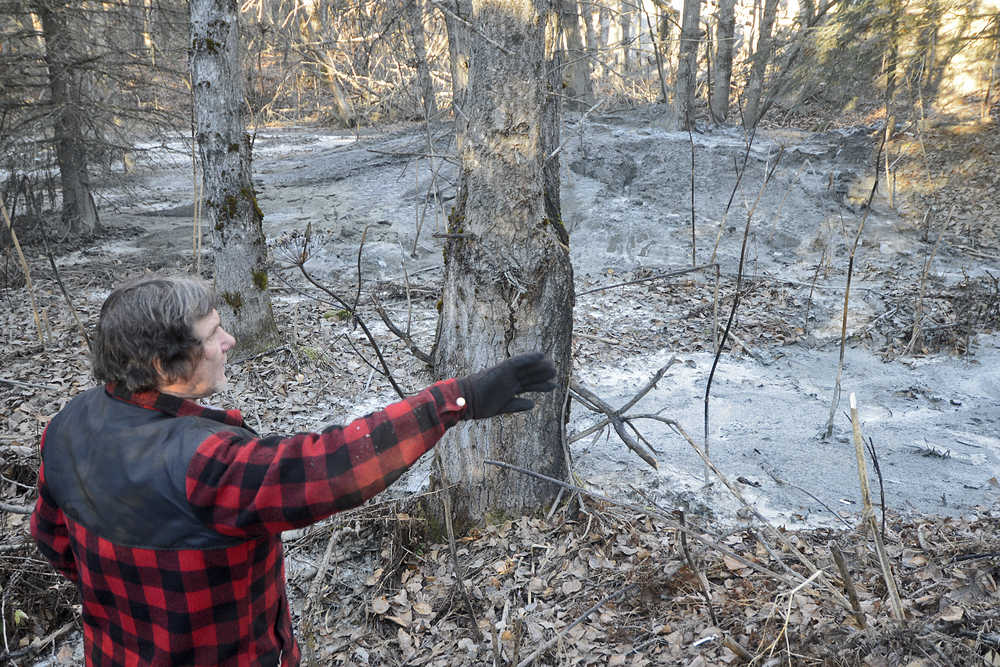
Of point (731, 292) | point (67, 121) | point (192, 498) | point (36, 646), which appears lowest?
point (36, 646)

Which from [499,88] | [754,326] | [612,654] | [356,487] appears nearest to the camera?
[356,487]

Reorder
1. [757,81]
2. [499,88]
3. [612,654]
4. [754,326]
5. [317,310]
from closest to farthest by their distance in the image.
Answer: [612,654]
[499,88]
[754,326]
[317,310]
[757,81]

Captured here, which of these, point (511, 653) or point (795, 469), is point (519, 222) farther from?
point (795, 469)

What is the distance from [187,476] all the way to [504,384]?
30.0 inches

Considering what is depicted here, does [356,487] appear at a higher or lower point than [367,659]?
higher

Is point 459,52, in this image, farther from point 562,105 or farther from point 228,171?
point 228,171

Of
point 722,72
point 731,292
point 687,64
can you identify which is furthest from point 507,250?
point 722,72

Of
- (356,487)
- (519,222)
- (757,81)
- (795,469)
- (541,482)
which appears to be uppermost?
(757,81)

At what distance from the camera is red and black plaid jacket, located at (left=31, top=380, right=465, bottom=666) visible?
1.40m

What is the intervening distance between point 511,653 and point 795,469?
285cm

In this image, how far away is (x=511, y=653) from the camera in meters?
2.83

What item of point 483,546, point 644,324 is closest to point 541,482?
point 483,546

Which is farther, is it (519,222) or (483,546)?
(483,546)

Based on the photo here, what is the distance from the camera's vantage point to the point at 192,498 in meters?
1.40
